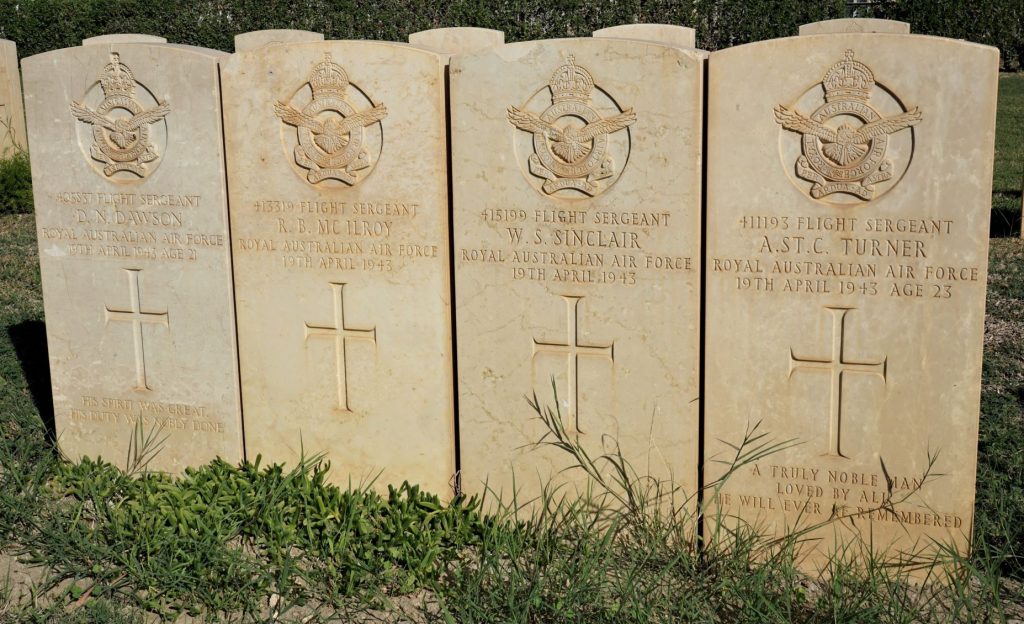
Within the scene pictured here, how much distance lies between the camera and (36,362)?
608 cm

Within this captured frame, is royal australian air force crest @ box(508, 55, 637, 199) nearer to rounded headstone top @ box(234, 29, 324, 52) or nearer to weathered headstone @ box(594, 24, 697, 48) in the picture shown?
weathered headstone @ box(594, 24, 697, 48)

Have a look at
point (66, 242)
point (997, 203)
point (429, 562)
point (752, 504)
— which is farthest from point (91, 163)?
point (997, 203)

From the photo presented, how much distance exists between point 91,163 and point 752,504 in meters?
3.24

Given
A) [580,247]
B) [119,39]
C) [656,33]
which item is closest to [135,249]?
[119,39]

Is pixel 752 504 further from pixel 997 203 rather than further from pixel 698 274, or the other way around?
pixel 997 203

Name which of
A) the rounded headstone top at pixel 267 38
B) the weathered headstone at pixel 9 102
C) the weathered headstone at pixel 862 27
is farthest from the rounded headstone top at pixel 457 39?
the weathered headstone at pixel 9 102

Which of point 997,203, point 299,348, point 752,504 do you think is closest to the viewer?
point 752,504

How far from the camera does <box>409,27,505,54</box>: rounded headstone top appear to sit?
465 cm

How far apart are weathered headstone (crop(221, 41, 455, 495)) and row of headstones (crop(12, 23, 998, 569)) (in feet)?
0.04

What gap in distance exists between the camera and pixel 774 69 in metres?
3.72

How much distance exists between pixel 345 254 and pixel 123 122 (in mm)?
1172

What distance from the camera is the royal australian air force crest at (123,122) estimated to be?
4488mm

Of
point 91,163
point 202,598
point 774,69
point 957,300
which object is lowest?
point 202,598

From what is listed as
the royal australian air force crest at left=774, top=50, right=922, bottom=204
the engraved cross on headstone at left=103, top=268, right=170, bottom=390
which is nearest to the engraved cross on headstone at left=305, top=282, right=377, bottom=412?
the engraved cross on headstone at left=103, top=268, right=170, bottom=390
